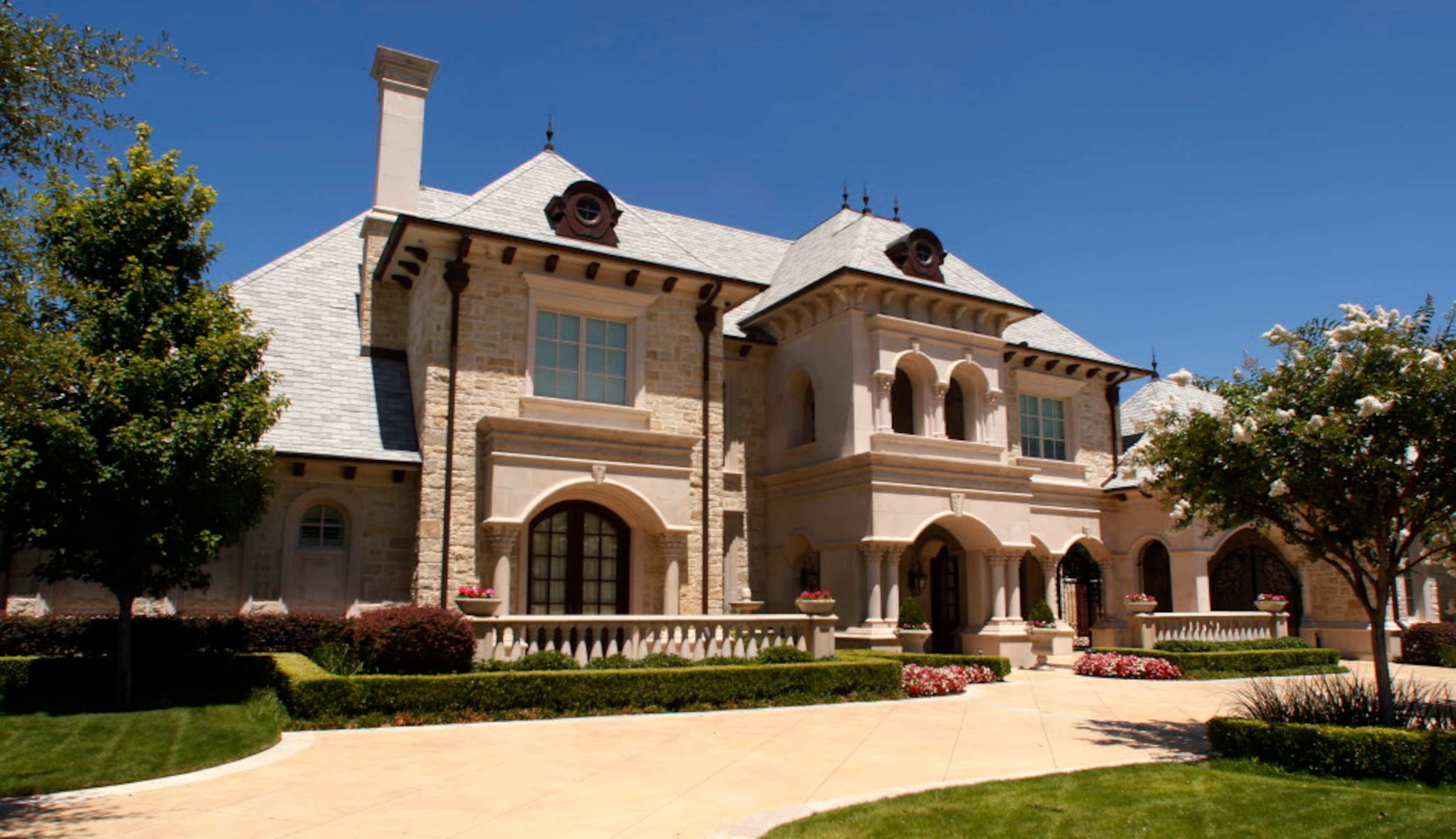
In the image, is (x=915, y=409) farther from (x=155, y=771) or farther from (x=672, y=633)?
(x=155, y=771)

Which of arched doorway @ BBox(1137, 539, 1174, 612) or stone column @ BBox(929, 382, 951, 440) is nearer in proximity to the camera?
stone column @ BBox(929, 382, 951, 440)

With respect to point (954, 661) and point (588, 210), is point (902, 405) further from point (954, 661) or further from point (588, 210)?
point (588, 210)

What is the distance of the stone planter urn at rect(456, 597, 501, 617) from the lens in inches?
619

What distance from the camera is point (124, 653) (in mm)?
14367

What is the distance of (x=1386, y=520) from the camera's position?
40.4 ft

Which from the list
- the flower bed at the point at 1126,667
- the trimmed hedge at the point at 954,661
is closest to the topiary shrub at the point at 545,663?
the trimmed hedge at the point at 954,661

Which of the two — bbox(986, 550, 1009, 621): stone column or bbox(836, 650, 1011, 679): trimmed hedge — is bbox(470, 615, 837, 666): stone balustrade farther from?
bbox(986, 550, 1009, 621): stone column

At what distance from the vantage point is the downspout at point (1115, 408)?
30.9m

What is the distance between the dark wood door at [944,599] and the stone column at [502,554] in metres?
12.9

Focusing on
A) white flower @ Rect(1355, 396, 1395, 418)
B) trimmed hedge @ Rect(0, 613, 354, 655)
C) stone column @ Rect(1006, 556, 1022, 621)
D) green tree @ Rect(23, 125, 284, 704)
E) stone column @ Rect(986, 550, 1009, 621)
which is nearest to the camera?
white flower @ Rect(1355, 396, 1395, 418)

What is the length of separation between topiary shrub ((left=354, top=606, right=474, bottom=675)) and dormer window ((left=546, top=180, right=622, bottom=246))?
29.0 feet

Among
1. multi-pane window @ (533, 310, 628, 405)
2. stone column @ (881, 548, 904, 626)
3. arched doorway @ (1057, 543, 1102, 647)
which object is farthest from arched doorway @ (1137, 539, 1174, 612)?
multi-pane window @ (533, 310, 628, 405)

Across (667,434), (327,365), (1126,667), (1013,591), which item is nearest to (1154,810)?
(667,434)

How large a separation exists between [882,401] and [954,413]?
16.5ft
